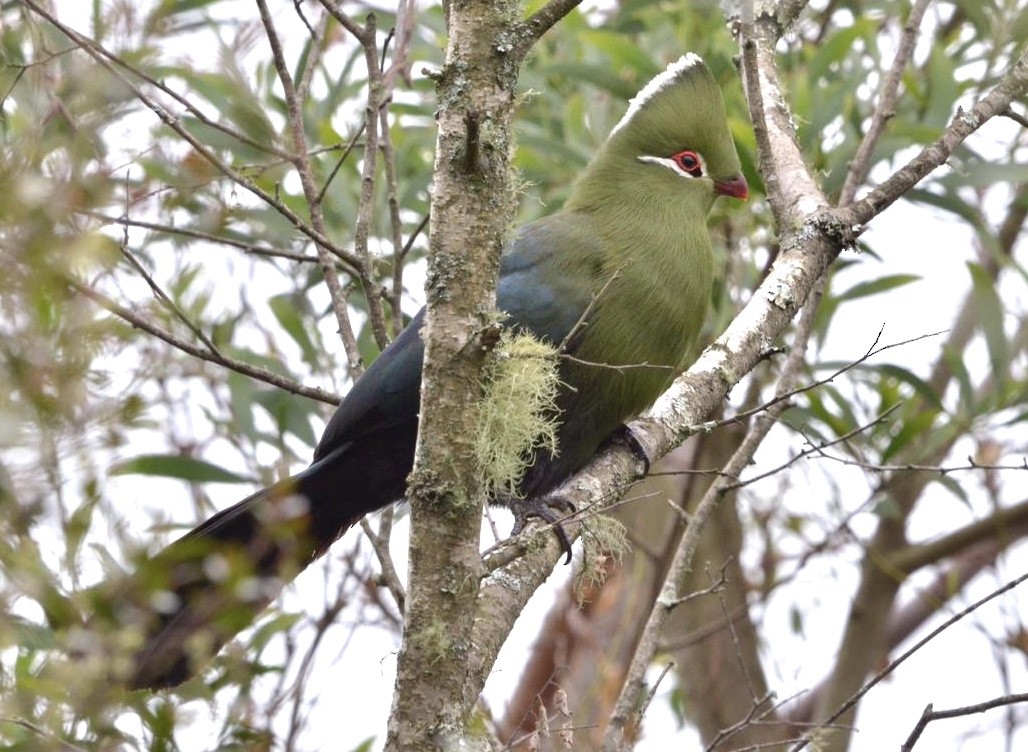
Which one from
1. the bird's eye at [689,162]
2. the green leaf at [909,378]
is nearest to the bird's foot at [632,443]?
the bird's eye at [689,162]

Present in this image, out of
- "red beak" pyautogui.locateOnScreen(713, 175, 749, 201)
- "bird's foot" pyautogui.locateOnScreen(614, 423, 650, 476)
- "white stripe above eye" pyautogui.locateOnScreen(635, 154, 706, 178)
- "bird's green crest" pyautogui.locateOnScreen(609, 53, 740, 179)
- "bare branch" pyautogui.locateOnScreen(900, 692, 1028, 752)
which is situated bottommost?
"bare branch" pyautogui.locateOnScreen(900, 692, 1028, 752)

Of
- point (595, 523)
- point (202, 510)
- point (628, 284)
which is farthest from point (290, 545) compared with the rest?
point (202, 510)

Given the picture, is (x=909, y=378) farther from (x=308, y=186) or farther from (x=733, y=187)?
(x=308, y=186)

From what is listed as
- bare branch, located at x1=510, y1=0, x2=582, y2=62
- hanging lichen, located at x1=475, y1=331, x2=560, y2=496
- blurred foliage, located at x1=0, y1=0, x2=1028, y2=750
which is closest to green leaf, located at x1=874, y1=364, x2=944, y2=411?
blurred foliage, located at x1=0, y1=0, x2=1028, y2=750

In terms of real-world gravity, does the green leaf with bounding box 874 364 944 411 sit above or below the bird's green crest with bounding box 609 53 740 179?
below

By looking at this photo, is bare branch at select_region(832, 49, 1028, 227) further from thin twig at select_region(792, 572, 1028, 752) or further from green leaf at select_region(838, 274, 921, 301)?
green leaf at select_region(838, 274, 921, 301)

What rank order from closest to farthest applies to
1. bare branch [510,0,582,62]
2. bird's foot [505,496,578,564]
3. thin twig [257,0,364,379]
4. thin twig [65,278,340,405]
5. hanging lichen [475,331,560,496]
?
bare branch [510,0,582,62] < hanging lichen [475,331,560,496] < thin twig [65,278,340,405] < bird's foot [505,496,578,564] < thin twig [257,0,364,379]

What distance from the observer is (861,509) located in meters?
3.90

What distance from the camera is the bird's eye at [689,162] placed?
343cm

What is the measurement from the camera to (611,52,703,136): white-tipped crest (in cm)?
337

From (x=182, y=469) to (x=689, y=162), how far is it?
5.07ft

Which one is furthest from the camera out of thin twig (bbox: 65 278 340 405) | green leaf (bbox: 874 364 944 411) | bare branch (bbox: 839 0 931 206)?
green leaf (bbox: 874 364 944 411)

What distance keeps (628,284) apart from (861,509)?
123 cm

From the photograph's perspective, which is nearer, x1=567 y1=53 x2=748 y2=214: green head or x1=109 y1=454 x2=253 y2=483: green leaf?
x1=567 y1=53 x2=748 y2=214: green head
